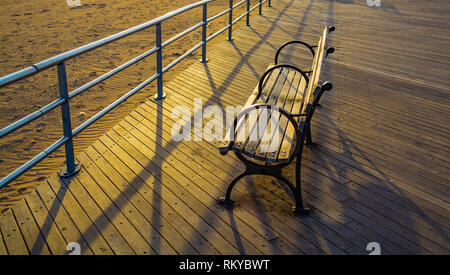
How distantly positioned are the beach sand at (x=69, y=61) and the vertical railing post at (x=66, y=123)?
4.58 feet

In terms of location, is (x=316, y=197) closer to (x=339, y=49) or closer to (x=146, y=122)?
(x=146, y=122)

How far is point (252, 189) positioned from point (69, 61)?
27.3ft

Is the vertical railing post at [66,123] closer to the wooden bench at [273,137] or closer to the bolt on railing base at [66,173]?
the bolt on railing base at [66,173]

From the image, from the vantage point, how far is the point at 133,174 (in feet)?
12.2

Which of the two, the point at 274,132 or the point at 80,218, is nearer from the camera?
the point at 80,218

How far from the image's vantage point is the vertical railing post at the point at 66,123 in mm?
3244

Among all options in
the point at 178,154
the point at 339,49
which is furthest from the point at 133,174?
the point at 339,49

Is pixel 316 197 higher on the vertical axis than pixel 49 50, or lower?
higher

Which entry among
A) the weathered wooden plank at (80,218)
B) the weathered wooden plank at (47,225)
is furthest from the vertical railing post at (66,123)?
the weathered wooden plank at (47,225)

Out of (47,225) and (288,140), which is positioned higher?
(288,140)

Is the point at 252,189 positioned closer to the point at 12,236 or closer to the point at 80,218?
the point at 80,218

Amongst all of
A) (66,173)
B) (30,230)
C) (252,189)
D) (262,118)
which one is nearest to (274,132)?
(262,118)

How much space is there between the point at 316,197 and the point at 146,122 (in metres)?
2.09

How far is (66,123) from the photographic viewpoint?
3.42 meters
